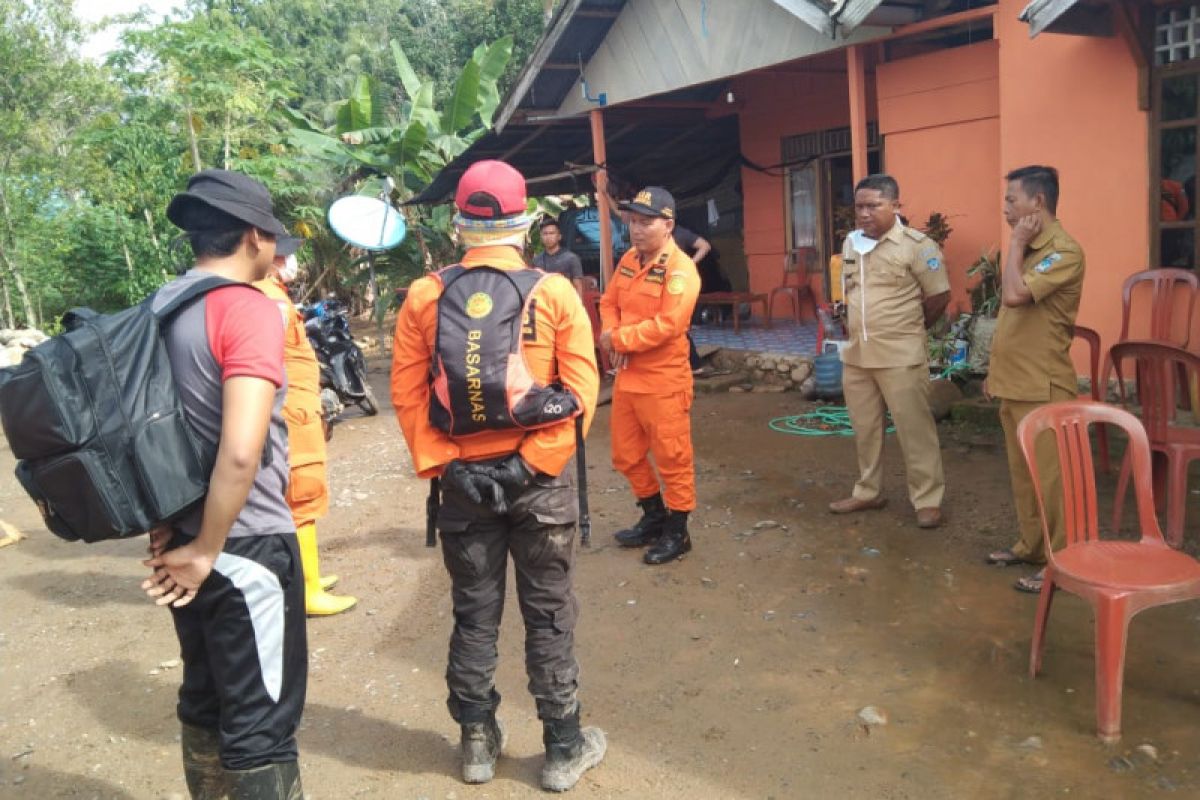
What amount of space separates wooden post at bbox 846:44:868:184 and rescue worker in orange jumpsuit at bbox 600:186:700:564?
3529 mm

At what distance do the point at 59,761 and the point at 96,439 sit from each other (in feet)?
7.13

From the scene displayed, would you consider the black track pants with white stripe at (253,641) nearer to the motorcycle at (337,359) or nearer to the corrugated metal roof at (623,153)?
the motorcycle at (337,359)

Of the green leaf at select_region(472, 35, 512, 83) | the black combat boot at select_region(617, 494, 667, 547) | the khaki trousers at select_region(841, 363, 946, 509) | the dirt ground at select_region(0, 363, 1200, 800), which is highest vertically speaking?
the green leaf at select_region(472, 35, 512, 83)

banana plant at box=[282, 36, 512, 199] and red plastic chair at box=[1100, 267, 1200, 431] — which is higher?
banana plant at box=[282, 36, 512, 199]

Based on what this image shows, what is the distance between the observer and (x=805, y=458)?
681 cm

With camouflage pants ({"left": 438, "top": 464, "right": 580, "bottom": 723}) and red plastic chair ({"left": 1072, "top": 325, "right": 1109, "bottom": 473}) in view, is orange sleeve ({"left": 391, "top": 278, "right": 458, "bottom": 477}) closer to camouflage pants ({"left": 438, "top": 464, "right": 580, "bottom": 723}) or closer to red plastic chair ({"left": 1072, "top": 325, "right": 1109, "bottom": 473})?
camouflage pants ({"left": 438, "top": 464, "right": 580, "bottom": 723})

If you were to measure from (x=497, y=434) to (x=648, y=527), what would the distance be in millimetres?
2466

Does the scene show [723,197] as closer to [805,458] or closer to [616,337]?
[805,458]

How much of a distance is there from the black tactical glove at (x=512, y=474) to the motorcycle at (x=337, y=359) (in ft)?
21.5

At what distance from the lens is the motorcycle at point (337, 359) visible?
9.32 metres

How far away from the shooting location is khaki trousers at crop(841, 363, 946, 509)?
5074 mm

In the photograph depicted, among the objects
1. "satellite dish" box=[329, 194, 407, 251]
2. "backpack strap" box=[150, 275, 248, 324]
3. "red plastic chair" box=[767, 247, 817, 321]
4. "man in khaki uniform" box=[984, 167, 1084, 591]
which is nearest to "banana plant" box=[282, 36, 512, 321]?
"satellite dish" box=[329, 194, 407, 251]

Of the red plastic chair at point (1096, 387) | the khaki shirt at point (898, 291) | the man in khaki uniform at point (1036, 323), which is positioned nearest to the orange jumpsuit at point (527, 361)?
the man in khaki uniform at point (1036, 323)

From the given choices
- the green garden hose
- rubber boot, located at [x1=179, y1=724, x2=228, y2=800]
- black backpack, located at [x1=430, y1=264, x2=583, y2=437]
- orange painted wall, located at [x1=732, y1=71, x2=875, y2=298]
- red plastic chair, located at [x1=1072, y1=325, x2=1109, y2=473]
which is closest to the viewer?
rubber boot, located at [x1=179, y1=724, x2=228, y2=800]
